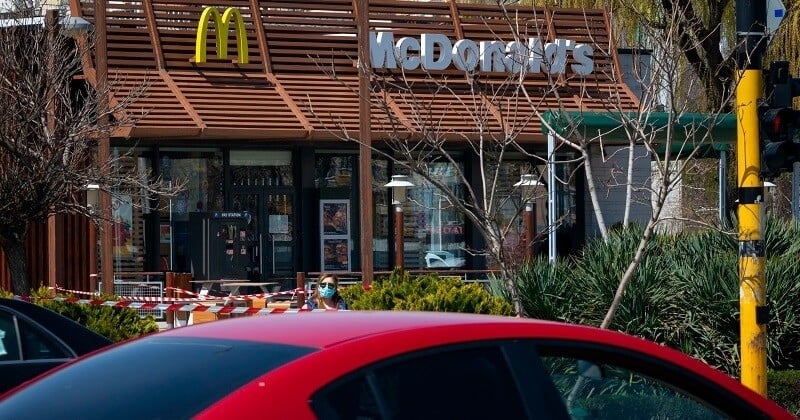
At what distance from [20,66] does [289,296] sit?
30.2 ft

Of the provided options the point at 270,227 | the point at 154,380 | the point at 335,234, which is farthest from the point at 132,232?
the point at 154,380

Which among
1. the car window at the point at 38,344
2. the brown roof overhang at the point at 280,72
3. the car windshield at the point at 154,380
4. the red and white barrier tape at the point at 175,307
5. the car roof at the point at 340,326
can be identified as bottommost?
the red and white barrier tape at the point at 175,307

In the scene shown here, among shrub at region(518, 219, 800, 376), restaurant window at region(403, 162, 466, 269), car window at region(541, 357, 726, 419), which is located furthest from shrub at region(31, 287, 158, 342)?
restaurant window at region(403, 162, 466, 269)

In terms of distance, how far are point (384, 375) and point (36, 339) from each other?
21.0ft

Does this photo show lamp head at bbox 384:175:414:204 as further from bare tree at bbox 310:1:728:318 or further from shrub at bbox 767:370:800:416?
shrub at bbox 767:370:800:416

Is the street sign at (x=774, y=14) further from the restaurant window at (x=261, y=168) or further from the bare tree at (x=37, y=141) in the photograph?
the restaurant window at (x=261, y=168)

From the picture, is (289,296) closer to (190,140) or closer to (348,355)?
(190,140)

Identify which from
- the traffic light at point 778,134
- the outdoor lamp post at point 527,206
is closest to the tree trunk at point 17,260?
the outdoor lamp post at point 527,206

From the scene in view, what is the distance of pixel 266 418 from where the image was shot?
316cm

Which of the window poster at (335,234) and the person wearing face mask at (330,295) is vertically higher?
the window poster at (335,234)

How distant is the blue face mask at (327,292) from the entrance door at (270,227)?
1222 centimetres

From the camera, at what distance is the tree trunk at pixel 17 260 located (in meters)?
14.9

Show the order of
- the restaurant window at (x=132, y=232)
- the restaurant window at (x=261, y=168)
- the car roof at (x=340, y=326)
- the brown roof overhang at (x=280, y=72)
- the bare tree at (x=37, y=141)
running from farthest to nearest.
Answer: the restaurant window at (x=261, y=168)
the restaurant window at (x=132, y=232)
the brown roof overhang at (x=280, y=72)
the bare tree at (x=37, y=141)
the car roof at (x=340, y=326)

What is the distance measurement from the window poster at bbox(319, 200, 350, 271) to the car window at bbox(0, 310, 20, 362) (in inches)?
688
